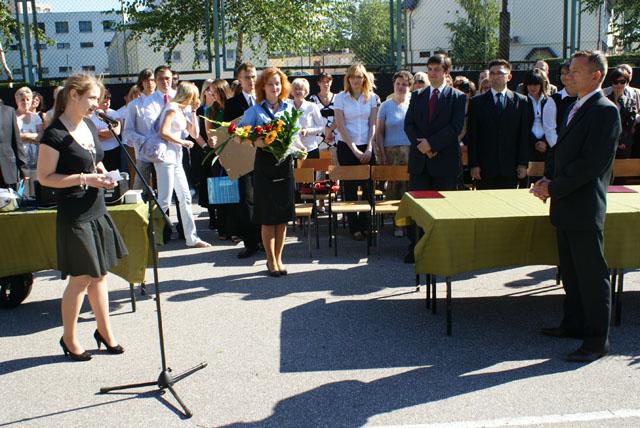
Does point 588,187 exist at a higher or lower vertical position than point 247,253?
higher

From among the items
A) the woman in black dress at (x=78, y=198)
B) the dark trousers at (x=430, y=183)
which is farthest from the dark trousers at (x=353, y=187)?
the woman in black dress at (x=78, y=198)

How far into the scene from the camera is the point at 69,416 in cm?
406

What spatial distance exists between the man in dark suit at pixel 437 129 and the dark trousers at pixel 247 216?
1928mm

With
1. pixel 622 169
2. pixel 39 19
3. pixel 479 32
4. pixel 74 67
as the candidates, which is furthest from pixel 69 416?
pixel 479 32

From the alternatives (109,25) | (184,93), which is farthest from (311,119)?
(109,25)

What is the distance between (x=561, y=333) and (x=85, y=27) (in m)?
11.7

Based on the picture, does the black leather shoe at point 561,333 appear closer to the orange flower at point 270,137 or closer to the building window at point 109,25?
the orange flower at point 270,137

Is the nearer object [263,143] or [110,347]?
[110,347]

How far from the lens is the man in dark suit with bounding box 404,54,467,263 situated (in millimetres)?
7219

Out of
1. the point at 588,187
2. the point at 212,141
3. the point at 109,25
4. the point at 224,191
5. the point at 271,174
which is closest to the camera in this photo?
the point at 588,187

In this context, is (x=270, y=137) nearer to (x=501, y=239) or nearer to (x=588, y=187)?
(x=501, y=239)

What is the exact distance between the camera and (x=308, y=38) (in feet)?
45.8

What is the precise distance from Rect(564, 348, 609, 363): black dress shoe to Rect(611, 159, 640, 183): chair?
13.8 ft

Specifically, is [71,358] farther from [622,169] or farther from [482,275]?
[622,169]
